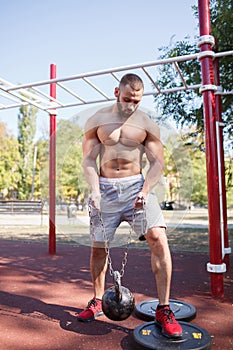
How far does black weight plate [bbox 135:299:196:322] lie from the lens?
2678mm

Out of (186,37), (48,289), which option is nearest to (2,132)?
(186,37)

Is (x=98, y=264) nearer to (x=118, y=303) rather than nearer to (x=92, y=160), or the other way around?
(x=118, y=303)

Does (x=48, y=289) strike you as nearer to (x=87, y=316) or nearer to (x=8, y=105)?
(x=87, y=316)

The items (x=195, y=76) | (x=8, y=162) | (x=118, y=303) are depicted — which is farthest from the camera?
(x=8, y=162)

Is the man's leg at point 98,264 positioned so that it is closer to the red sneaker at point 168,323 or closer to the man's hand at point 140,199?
the red sneaker at point 168,323

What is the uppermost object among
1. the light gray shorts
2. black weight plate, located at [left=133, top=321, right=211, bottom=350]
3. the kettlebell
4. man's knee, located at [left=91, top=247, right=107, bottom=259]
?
the light gray shorts

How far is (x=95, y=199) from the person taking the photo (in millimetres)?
2180

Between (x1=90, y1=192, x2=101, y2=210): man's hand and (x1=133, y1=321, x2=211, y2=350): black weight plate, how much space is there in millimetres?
929

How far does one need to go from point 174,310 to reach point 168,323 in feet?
1.93

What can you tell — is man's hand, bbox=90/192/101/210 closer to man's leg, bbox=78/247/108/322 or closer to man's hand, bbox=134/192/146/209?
man's hand, bbox=134/192/146/209

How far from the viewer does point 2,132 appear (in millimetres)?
28391

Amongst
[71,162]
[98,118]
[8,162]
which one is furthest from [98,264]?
[8,162]

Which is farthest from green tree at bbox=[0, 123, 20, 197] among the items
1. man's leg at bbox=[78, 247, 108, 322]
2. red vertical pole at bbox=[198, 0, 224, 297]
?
man's leg at bbox=[78, 247, 108, 322]

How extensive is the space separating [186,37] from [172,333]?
19.5 feet
